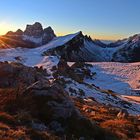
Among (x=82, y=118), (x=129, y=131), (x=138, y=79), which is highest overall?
(x=82, y=118)

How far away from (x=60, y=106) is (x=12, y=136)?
4689 millimetres

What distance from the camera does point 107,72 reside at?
167875mm

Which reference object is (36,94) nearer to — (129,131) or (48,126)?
(48,126)

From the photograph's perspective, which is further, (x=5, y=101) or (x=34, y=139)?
(x=5, y=101)

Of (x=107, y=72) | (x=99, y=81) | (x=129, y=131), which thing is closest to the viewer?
(x=129, y=131)

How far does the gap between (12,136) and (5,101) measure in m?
5.46

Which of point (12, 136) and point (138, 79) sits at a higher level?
point (12, 136)

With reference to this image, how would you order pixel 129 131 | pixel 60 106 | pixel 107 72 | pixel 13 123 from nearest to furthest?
pixel 13 123
pixel 60 106
pixel 129 131
pixel 107 72

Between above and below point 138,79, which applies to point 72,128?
above

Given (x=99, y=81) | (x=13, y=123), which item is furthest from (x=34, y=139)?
(x=99, y=81)

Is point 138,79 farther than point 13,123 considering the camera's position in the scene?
Yes

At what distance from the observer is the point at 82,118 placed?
17719 mm

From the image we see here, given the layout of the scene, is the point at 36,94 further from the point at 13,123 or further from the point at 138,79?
the point at 138,79

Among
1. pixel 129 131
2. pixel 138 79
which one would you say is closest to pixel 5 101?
pixel 129 131
